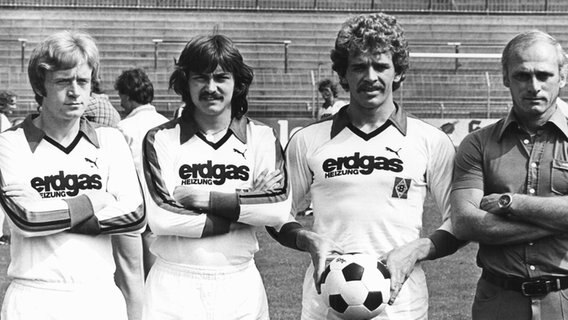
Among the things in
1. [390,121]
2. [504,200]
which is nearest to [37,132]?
[390,121]

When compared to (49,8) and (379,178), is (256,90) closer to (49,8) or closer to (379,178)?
(49,8)

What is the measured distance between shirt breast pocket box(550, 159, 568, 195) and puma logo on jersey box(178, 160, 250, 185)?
1441mm

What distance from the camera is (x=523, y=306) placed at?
185 inches

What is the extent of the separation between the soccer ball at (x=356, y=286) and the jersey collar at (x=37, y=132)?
131 cm

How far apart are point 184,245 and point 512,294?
1.52 meters

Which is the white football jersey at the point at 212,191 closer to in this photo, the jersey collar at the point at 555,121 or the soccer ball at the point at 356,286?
→ the soccer ball at the point at 356,286

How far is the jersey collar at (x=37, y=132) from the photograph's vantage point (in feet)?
16.0

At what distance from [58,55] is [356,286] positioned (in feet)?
5.67

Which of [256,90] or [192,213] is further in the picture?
[256,90]

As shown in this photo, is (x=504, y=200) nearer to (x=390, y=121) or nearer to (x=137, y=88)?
(x=390, y=121)

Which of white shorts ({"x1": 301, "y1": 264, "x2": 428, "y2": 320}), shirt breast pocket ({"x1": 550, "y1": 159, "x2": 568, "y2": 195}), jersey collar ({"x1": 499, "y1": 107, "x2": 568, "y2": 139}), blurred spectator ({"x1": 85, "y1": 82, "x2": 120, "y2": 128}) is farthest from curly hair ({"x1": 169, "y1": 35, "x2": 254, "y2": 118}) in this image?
blurred spectator ({"x1": 85, "y1": 82, "x2": 120, "y2": 128})

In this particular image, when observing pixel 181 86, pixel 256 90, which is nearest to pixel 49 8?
pixel 256 90

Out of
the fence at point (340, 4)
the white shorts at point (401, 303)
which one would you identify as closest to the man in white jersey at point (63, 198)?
the white shorts at point (401, 303)

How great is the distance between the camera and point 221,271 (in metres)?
4.83
